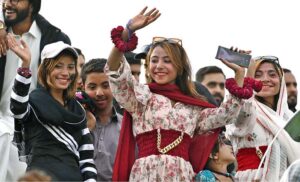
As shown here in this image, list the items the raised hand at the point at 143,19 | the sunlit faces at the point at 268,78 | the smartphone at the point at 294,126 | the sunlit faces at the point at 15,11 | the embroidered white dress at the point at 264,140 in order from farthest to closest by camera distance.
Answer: the sunlit faces at the point at 268,78
the embroidered white dress at the point at 264,140
the sunlit faces at the point at 15,11
the raised hand at the point at 143,19
the smartphone at the point at 294,126

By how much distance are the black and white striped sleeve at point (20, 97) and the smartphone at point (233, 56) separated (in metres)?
1.74

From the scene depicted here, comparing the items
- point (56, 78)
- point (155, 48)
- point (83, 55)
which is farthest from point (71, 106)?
point (83, 55)

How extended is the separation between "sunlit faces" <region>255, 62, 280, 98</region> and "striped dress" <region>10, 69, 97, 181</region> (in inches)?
78.7

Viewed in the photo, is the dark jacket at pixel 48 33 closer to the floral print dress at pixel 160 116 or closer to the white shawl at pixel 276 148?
the floral print dress at pixel 160 116

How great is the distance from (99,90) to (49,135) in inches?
43.6

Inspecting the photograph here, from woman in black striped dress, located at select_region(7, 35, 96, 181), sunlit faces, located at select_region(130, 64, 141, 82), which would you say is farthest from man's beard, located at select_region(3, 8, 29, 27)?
sunlit faces, located at select_region(130, 64, 141, 82)

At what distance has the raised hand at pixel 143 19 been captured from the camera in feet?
28.2

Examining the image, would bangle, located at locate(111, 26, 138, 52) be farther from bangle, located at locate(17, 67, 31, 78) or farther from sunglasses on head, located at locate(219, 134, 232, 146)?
sunglasses on head, located at locate(219, 134, 232, 146)

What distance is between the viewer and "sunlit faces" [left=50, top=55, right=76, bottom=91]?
8.82 metres

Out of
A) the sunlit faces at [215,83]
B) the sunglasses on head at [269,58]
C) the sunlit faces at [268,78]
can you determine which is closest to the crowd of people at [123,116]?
the sunlit faces at [268,78]

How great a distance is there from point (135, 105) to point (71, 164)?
0.71 m

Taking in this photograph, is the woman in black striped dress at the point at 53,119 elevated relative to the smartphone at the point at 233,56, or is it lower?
lower

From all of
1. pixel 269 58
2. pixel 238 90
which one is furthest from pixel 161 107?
pixel 269 58

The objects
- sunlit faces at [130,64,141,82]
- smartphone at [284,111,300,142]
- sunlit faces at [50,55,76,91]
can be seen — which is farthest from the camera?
sunlit faces at [130,64,141,82]
